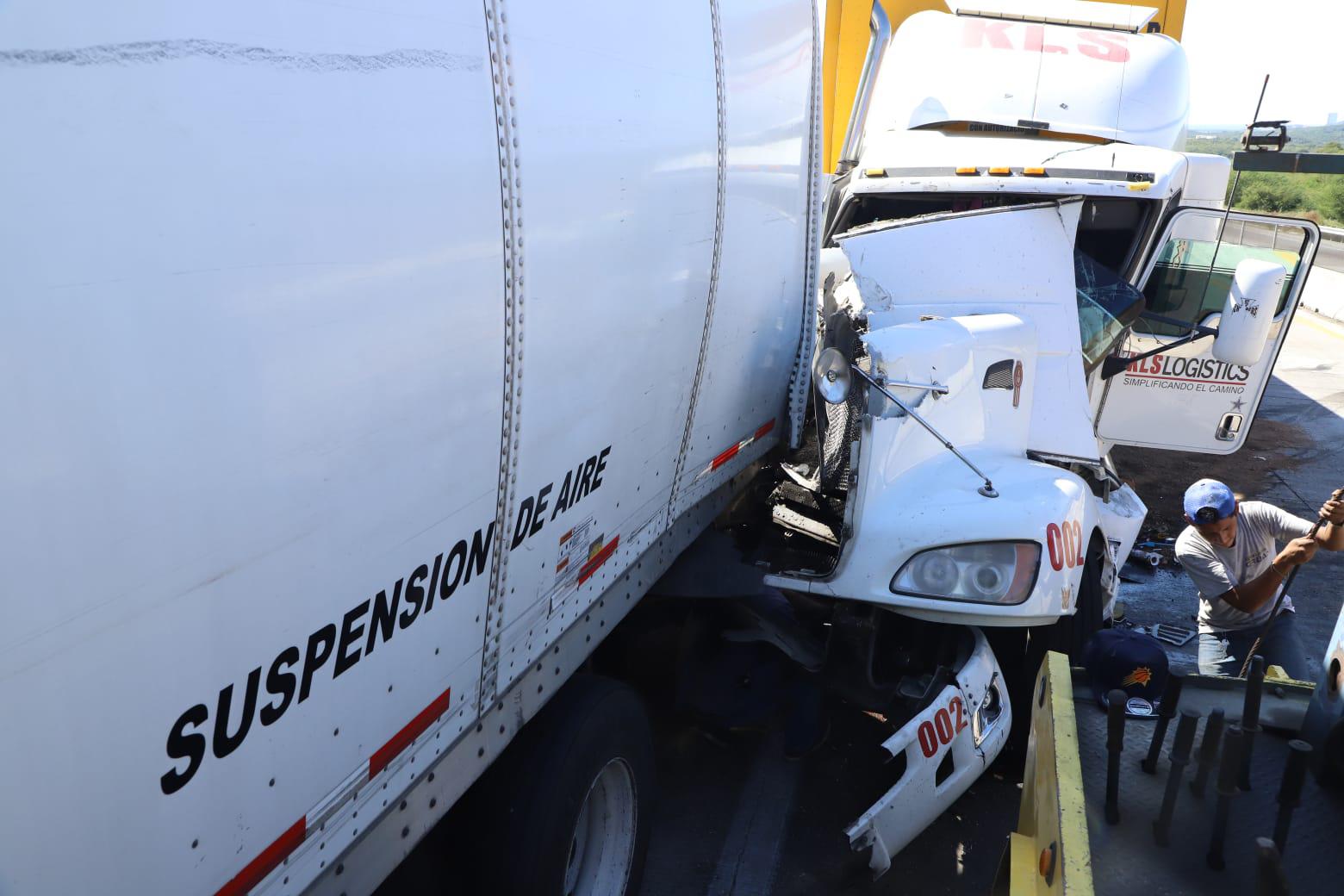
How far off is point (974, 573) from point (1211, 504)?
1.65m

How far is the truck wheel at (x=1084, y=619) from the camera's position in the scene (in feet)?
14.1

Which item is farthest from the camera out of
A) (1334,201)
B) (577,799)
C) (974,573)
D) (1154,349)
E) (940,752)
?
(1334,201)

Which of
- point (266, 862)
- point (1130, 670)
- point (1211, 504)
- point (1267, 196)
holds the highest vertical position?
point (266, 862)

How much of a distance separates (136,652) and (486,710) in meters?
1.20

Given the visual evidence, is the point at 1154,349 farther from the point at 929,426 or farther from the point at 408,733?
the point at 408,733

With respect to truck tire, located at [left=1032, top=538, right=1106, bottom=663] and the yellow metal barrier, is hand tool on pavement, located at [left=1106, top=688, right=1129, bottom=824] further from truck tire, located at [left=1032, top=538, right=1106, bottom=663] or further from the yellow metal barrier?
truck tire, located at [left=1032, top=538, right=1106, bottom=663]

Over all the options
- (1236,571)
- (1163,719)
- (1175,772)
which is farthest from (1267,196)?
(1175,772)

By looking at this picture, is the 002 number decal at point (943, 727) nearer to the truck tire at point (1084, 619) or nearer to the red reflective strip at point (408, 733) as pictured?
the truck tire at point (1084, 619)

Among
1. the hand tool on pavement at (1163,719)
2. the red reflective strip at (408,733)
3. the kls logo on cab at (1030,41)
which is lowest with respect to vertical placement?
the hand tool on pavement at (1163,719)

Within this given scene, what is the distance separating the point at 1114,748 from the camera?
246cm

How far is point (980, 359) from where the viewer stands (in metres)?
4.40

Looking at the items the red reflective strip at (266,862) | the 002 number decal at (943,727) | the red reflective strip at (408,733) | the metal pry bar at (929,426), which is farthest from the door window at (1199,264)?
the red reflective strip at (266,862)

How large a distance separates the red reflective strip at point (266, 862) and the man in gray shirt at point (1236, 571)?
426 cm

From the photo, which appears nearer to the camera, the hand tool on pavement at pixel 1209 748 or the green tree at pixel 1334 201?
the hand tool on pavement at pixel 1209 748
